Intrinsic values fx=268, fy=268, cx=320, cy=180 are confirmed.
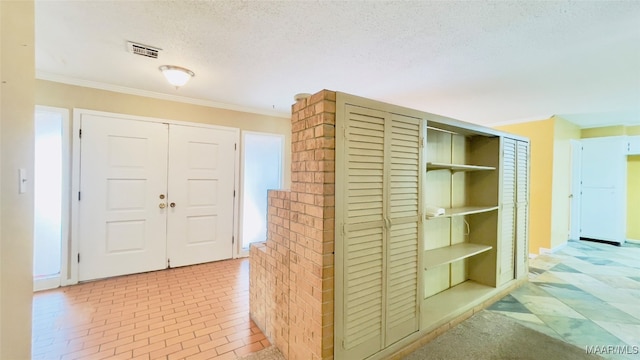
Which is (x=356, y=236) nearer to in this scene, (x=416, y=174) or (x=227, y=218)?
(x=416, y=174)

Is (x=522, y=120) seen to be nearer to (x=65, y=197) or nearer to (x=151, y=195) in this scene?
(x=151, y=195)

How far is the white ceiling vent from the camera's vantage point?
2.35 m

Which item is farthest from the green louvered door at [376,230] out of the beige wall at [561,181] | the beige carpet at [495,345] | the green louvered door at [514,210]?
the beige wall at [561,181]

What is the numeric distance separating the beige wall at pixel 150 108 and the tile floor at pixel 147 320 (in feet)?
7.10

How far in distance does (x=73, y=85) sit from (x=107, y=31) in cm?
169

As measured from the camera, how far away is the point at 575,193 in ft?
18.7

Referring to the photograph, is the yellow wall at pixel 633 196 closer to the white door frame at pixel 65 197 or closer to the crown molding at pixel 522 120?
the crown molding at pixel 522 120

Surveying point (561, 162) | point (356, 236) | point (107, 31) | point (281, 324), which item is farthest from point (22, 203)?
point (561, 162)

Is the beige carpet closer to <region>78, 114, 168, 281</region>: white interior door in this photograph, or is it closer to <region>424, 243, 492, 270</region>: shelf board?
<region>424, 243, 492, 270</region>: shelf board

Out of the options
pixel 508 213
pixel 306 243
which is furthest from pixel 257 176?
pixel 508 213

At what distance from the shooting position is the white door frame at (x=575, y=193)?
5.49m

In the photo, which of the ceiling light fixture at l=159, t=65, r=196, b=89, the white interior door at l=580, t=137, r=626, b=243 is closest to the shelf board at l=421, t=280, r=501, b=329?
the ceiling light fixture at l=159, t=65, r=196, b=89

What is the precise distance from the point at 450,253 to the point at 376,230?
51.3 inches

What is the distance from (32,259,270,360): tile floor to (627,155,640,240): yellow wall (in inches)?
303
